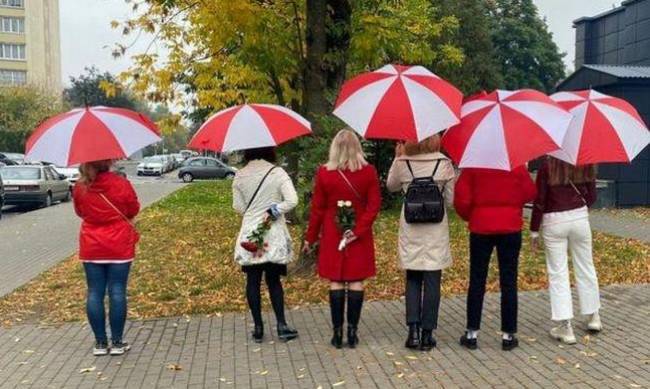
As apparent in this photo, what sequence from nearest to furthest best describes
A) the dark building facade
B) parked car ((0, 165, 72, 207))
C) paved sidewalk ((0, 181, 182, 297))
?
paved sidewalk ((0, 181, 182, 297))
the dark building facade
parked car ((0, 165, 72, 207))

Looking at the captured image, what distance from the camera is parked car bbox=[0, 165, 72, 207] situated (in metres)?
21.1

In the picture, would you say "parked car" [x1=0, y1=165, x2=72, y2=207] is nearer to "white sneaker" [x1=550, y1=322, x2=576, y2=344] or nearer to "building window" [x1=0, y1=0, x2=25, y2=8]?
"white sneaker" [x1=550, y1=322, x2=576, y2=344]

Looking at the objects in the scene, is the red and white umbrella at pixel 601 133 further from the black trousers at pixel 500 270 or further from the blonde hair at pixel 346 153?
the blonde hair at pixel 346 153

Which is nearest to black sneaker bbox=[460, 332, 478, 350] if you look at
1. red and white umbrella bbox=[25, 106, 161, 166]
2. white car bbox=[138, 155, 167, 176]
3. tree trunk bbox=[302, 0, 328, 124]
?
red and white umbrella bbox=[25, 106, 161, 166]

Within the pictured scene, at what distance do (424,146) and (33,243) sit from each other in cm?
1048

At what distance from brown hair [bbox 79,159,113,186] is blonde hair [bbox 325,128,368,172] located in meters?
1.82

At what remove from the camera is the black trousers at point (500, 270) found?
525 centimetres

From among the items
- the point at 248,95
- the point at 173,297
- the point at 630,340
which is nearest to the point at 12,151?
the point at 248,95

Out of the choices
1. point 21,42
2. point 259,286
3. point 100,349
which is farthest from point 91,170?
point 21,42

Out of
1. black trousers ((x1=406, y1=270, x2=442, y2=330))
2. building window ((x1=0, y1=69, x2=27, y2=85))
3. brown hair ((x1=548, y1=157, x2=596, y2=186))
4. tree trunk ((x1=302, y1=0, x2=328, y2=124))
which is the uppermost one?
building window ((x1=0, y1=69, x2=27, y2=85))

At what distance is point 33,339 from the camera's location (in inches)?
242

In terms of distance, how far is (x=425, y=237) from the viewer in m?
5.22

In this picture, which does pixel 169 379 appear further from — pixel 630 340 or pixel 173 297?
pixel 630 340

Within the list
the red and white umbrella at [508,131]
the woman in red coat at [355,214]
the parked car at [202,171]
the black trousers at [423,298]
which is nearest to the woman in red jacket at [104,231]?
the woman in red coat at [355,214]
